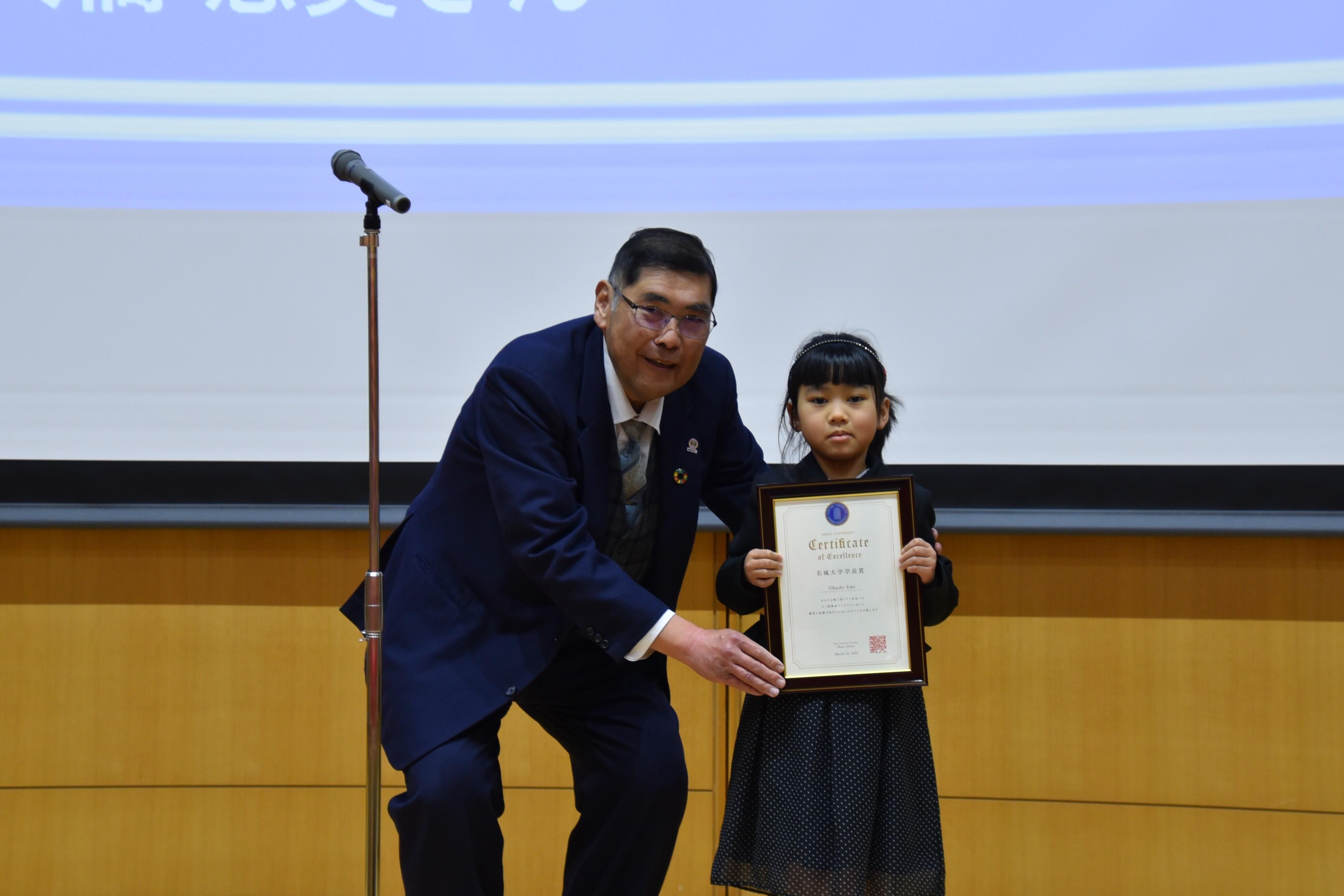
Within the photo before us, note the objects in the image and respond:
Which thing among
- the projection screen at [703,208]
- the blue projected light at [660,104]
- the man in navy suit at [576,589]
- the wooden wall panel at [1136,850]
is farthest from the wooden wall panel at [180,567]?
the wooden wall panel at [1136,850]

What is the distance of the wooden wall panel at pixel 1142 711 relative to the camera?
7.30ft

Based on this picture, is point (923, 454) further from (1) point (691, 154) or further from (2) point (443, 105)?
(2) point (443, 105)

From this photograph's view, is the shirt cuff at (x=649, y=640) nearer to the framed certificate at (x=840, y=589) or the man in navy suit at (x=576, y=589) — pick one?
the man in navy suit at (x=576, y=589)

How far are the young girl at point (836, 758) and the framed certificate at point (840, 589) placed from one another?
0.03 metres

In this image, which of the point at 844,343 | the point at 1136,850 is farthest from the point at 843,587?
the point at 1136,850

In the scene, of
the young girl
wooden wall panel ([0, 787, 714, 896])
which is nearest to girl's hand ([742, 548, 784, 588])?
the young girl

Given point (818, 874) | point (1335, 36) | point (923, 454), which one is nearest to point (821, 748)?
point (818, 874)

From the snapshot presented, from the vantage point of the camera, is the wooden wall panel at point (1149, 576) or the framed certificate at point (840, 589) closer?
the framed certificate at point (840, 589)

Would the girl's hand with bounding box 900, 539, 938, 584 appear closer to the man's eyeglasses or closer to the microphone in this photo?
the man's eyeglasses

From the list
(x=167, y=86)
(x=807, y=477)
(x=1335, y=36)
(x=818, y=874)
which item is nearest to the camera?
(x=818, y=874)

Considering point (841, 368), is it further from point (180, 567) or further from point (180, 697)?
point (180, 697)

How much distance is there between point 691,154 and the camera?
7.62 ft

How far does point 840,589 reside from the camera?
160 centimetres

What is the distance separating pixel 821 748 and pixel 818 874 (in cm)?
19
